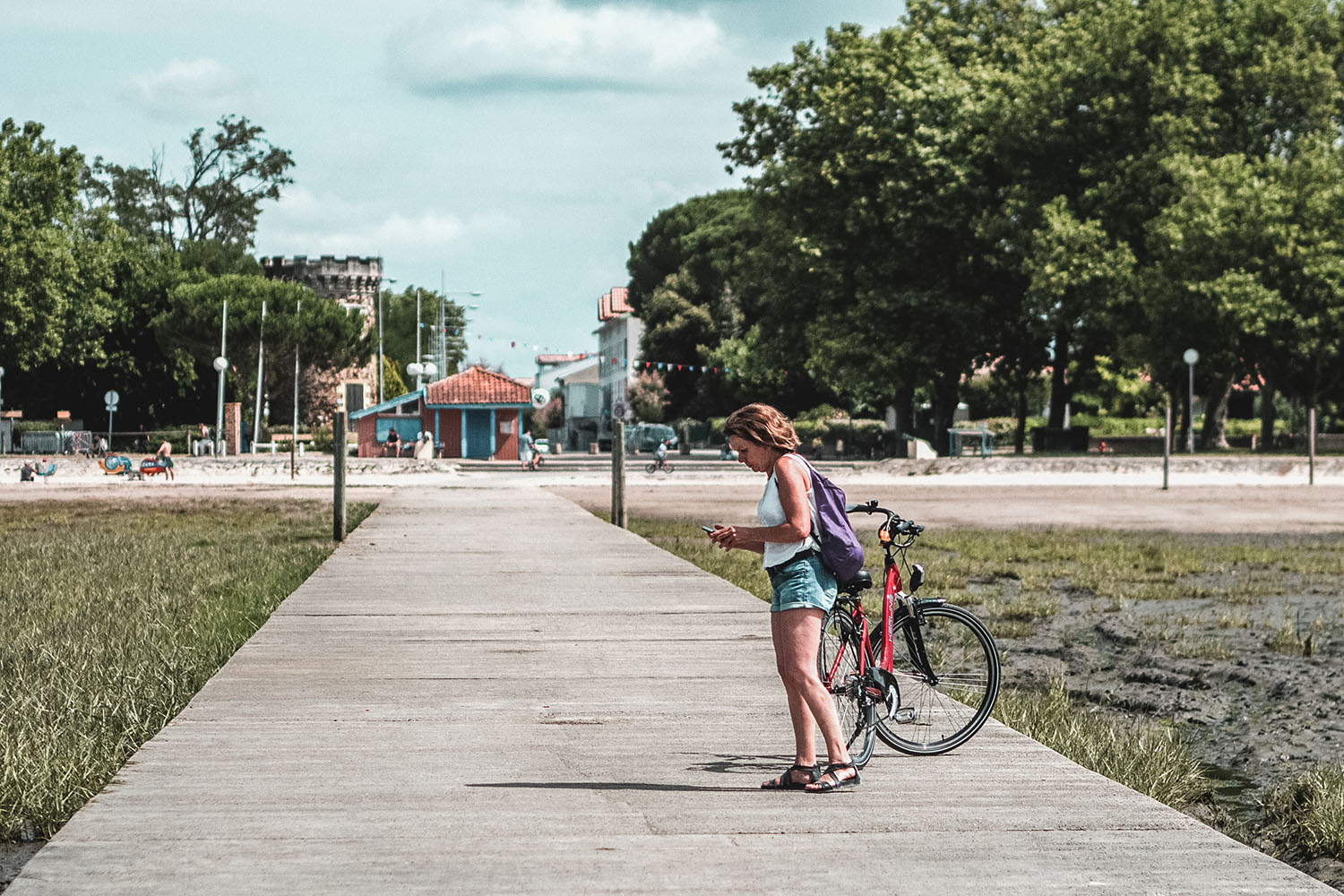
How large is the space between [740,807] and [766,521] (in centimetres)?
100

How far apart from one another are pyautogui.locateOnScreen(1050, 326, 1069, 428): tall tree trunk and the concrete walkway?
44.2m

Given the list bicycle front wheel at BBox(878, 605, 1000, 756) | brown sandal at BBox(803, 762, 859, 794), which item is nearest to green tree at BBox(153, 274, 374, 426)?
bicycle front wheel at BBox(878, 605, 1000, 756)

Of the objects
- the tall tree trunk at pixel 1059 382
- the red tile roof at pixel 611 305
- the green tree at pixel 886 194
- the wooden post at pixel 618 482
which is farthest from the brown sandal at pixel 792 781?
the red tile roof at pixel 611 305

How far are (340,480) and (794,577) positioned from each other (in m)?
14.4

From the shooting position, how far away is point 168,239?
82438mm

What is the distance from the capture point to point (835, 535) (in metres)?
5.45

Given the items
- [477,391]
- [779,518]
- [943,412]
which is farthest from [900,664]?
[477,391]

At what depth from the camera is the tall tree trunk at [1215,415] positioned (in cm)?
5209

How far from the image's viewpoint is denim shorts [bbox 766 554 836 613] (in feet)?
18.1

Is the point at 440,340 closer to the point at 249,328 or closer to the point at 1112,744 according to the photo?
the point at 249,328

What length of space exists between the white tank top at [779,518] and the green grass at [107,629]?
2.69 metres

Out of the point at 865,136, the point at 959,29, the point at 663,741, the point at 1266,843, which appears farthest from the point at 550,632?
the point at 959,29

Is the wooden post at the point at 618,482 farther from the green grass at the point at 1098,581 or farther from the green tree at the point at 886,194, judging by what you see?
the green tree at the point at 886,194

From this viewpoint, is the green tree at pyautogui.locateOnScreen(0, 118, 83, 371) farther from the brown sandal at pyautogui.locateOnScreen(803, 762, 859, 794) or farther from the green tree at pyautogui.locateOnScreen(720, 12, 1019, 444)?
the brown sandal at pyautogui.locateOnScreen(803, 762, 859, 794)
